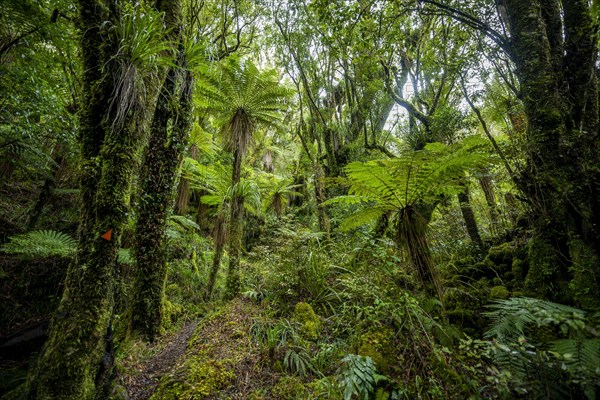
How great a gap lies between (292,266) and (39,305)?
486cm

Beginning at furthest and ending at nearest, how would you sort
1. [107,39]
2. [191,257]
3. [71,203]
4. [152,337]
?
[191,257] → [71,203] → [152,337] → [107,39]

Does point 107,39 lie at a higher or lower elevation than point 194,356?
higher

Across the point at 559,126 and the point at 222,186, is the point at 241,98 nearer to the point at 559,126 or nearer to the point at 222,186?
the point at 222,186

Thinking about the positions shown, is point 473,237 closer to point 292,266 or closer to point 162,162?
point 292,266

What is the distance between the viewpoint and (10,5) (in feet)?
10.3

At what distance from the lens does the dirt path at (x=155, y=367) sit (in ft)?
7.47

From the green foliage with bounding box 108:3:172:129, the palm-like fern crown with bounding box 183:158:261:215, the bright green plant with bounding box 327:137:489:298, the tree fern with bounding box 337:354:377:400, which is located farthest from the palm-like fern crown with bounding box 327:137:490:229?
the palm-like fern crown with bounding box 183:158:261:215

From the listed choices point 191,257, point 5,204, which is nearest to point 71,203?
point 5,204

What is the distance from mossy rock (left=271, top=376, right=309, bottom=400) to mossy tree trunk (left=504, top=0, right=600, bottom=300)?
2.39m

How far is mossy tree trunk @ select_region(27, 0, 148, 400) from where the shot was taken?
5.89ft

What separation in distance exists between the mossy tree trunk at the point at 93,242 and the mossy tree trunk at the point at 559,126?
3.85 metres

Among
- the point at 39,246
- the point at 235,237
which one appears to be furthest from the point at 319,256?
the point at 39,246

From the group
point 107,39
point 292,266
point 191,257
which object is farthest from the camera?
point 191,257

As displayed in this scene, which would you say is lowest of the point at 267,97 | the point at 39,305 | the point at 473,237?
the point at 39,305
